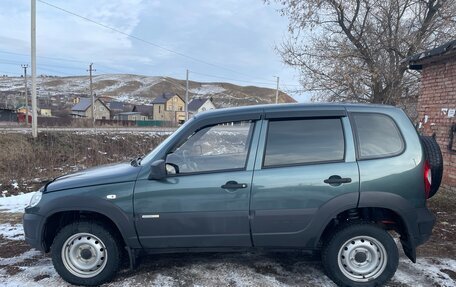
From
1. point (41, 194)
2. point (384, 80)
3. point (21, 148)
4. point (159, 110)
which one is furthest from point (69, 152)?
point (159, 110)

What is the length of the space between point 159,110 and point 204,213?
86.5 m

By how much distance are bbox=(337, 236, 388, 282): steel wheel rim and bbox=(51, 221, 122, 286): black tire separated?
226 centimetres

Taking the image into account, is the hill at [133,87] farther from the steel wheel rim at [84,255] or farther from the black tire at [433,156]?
the black tire at [433,156]

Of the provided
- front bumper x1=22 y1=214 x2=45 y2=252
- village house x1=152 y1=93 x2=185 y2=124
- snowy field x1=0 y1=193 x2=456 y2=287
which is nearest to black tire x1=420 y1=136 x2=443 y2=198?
snowy field x1=0 y1=193 x2=456 y2=287

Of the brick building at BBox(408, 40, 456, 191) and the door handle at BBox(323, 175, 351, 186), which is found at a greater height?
the brick building at BBox(408, 40, 456, 191)

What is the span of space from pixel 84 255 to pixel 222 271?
144 cm

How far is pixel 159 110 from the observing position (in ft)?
289

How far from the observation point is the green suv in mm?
3506

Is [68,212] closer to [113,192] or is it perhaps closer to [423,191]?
[113,192]

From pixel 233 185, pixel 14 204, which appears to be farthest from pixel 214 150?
pixel 14 204

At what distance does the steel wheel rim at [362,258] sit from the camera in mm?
3598

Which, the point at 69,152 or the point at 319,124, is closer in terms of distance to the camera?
the point at 319,124

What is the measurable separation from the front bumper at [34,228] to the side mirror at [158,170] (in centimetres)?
122

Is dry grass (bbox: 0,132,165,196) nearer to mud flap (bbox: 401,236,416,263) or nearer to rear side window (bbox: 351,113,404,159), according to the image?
rear side window (bbox: 351,113,404,159)
